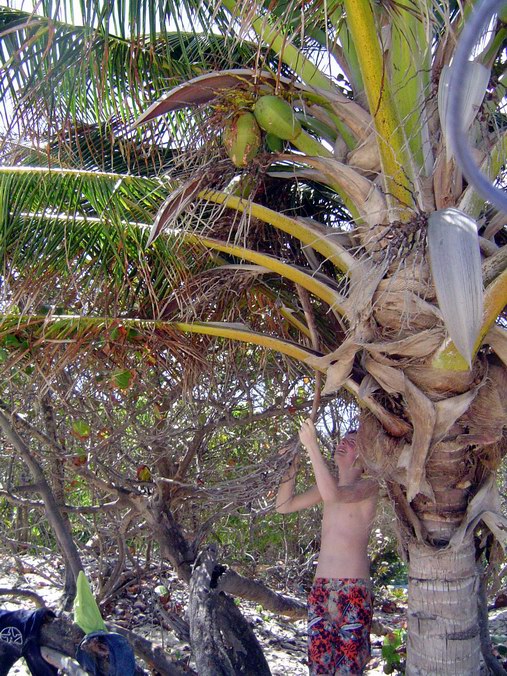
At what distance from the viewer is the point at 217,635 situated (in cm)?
336

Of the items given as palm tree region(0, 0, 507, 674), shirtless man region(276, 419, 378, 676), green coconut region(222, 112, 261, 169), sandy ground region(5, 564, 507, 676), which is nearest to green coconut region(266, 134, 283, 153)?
palm tree region(0, 0, 507, 674)

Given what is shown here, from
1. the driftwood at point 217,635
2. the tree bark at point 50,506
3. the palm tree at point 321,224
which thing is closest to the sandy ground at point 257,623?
the tree bark at point 50,506

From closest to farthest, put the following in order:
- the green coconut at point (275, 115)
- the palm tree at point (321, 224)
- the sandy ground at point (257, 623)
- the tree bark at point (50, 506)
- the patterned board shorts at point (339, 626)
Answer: the palm tree at point (321, 224)
the green coconut at point (275, 115)
the patterned board shorts at point (339, 626)
the tree bark at point (50, 506)
the sandy ground at point (257, 623)

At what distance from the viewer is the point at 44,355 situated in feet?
12.9

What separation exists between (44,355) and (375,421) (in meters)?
1.97

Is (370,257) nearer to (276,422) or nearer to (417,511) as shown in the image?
(417,511)

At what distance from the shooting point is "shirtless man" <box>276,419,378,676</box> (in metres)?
3.78

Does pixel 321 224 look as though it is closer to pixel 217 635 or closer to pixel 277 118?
pixel 277 118

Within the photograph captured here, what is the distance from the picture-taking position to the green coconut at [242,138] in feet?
10.5

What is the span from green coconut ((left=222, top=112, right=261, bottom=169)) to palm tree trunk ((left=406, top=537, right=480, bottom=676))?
2173mm

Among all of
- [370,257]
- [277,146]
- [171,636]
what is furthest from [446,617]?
[171,636]

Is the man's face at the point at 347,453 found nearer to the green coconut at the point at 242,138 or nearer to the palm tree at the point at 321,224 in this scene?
the palm tree at the point at 321,224

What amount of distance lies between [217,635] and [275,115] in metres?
2.61

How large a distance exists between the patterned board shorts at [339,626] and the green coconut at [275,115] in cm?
259
